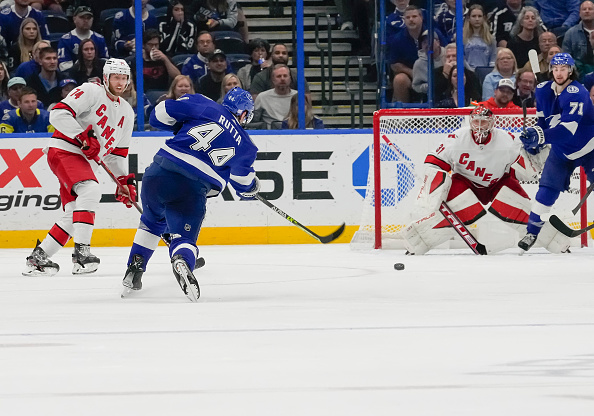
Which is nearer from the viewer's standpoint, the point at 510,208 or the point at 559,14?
the point at 510,208

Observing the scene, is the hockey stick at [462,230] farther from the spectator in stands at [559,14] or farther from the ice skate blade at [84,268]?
the spectator in stands at [559,14]

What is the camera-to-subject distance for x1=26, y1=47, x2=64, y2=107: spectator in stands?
776cm

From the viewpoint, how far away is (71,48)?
7953 millimetres

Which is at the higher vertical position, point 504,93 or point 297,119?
point 504,93

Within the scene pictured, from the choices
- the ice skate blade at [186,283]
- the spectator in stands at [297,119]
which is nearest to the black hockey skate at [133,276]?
the ice skate blade at [186,283]

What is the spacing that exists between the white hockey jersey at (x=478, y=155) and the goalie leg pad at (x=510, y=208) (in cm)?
12

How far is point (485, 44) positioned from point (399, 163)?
170 centimetres

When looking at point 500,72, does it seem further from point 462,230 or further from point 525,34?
point 462,230

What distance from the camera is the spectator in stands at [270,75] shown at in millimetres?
7832

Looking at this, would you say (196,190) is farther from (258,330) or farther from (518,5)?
(518,5)

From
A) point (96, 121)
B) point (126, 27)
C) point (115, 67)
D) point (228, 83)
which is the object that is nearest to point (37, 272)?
point (96, 121)

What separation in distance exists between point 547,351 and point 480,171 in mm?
3794

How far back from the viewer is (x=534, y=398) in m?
2.12

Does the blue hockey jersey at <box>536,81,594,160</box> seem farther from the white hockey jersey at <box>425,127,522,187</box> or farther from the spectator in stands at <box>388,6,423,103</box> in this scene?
the spectator in stands at <box>388,6,423,103</box>
